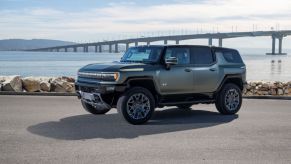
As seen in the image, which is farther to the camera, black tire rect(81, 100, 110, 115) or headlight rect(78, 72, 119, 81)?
black tire rect(81, 100, 110, 115)

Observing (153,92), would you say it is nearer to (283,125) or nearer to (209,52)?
(209,52)

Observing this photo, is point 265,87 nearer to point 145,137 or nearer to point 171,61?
point 171,61

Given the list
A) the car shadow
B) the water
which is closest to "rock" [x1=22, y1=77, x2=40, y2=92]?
the car shadow

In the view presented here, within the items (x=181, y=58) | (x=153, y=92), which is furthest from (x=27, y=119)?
(x=181, y=58)

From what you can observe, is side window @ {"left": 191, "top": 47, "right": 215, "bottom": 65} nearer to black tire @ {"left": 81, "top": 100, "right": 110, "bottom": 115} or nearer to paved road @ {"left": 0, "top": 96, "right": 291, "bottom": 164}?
paved road @ {"left": 0, "top": 96, "right": 291, "bottom": 164}

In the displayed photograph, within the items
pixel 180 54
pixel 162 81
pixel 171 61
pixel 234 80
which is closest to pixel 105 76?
pixel 162 81

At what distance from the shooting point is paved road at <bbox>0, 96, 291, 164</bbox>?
6770mm

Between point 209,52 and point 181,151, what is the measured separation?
15.2ft

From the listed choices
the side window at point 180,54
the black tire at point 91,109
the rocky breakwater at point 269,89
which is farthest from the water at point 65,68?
the side window at point 180,54

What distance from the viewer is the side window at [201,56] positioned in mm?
10938

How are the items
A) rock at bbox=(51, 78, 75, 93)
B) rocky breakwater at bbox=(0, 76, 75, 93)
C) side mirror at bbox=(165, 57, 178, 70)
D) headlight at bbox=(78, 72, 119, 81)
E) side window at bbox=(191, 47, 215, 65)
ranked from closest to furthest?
headlight at bbox=(78, 72, 119, 81) < side mirror at bbox=(165, 57, 178, 70) < side window at bbox=(191, 47, 215, 65) < rocky breakwater at bbox=(0, 76, 75, 93) < rock at bbox=(51, 78, 75, 93)

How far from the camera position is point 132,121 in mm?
9719

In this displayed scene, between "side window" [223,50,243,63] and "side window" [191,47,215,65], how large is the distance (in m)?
0.50

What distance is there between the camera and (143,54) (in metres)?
10.7
